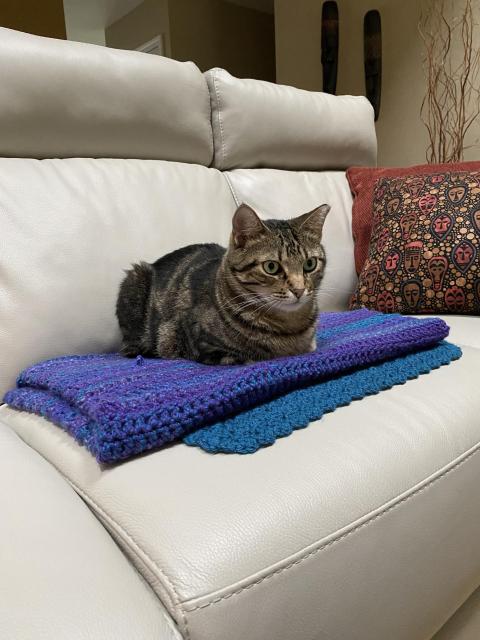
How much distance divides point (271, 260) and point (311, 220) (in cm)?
14

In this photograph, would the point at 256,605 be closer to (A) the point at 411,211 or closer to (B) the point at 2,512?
(B) the point at 2,512

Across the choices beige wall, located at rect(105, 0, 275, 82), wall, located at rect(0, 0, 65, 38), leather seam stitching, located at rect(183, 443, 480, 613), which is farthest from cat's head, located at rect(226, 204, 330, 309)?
beige wall, located at rect(105, 0, 275, 82)

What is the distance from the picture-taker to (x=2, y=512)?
0.51 meters

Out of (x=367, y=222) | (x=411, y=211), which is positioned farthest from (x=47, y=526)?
(x=367, y=222)

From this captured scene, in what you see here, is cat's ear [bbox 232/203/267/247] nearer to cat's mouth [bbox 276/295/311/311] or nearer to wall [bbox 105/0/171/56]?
cat's mouth [bbox 276/295/311/311]

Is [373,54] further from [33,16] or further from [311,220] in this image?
[311,220]

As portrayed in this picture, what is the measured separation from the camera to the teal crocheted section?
2.04 feet

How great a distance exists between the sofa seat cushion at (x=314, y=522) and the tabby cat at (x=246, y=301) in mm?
252

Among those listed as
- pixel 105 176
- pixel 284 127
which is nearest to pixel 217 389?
pixel 105 176

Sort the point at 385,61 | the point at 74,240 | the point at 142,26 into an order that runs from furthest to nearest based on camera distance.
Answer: the point at 142,26 → the point at 385,61 → the point at 74,240

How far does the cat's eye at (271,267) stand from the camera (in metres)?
0.91

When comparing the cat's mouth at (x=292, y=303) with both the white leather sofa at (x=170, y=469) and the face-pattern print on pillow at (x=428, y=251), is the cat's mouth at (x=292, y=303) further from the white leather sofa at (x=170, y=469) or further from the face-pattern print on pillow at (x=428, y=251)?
the face-pattern print on pillow at (x=428, y=251)

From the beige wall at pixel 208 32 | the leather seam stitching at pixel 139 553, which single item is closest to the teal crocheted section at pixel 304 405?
the leather seam stitching at pixel 139 553

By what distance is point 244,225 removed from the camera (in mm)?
906
